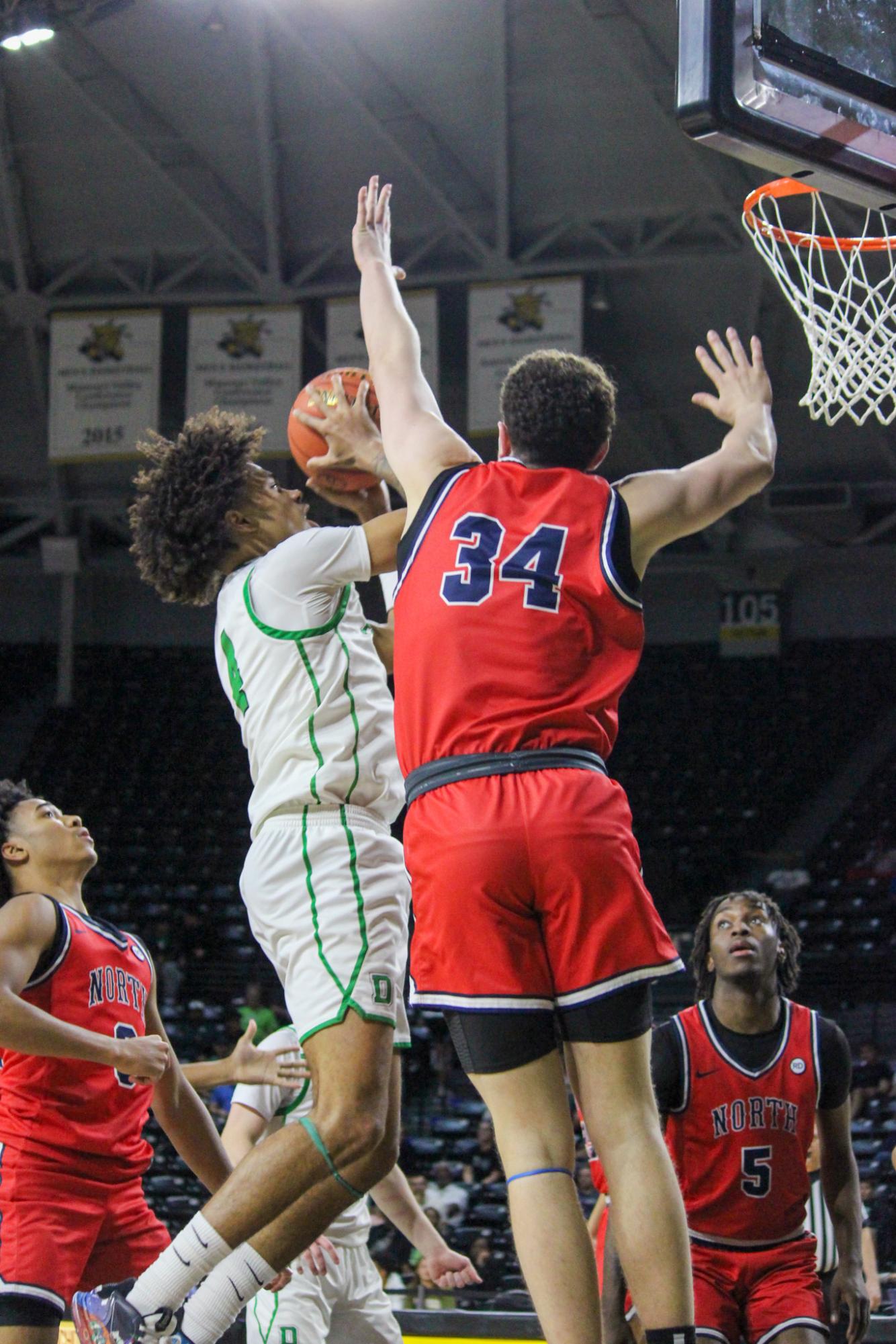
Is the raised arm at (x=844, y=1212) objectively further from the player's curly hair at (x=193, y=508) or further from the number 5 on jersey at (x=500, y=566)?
the player's curly hair at (x=193, y=508)

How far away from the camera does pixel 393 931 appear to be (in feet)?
12.4

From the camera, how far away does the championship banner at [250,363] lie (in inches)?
615

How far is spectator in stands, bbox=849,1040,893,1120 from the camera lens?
476 inches

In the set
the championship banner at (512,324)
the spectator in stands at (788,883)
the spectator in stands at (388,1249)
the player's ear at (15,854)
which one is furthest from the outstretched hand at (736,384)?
the spectator in stands at (788,883)

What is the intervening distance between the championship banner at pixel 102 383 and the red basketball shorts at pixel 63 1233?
40.7 feet

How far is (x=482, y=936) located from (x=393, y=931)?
26.6 inches

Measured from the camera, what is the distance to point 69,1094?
4.25 meters

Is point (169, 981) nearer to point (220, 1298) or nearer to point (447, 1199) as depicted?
point (447, 1199)

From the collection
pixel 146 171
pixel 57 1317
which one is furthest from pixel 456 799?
pixel 146 171

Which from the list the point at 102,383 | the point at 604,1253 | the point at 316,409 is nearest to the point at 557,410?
the point at 316,409

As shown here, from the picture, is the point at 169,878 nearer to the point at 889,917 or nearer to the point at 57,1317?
the point at 889,917

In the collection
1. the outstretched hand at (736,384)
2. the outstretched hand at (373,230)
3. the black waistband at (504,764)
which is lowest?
the black waistband at (504,764)

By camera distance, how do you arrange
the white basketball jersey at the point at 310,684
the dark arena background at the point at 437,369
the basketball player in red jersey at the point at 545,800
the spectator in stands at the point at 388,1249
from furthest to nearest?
the dark arena background at the point at 437,369 → the spectator in stands at the point at 388,1249 → the white basketball jersey at the point at 310,684 → the basketball player in red jersey at the point at 545,800

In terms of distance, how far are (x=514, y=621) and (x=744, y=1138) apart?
2246 millimetres
